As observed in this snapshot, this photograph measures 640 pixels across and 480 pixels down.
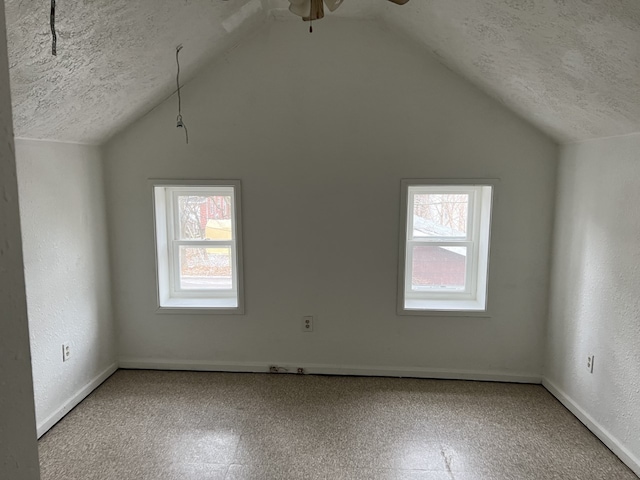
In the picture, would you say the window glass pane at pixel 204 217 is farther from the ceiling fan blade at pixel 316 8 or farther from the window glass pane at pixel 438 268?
the ceiling fan blade at pixel 316 8

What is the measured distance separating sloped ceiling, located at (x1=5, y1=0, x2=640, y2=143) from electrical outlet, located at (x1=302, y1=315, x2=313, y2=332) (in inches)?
76.7

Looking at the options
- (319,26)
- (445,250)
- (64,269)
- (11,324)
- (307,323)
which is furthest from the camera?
(445,250)

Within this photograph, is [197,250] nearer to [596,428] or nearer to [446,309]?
[446,309]

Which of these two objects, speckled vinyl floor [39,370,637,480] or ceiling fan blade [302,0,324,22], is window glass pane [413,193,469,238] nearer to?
speckled vinyl floor [39,370,637,480]

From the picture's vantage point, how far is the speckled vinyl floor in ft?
6.92

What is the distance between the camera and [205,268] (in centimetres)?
335

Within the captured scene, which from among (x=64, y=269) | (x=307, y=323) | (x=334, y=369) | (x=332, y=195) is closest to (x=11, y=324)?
(x=64, y=269)

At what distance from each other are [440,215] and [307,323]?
4.51 ft

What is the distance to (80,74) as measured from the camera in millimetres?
1950

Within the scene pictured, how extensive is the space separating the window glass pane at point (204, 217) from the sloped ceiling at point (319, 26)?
773mm

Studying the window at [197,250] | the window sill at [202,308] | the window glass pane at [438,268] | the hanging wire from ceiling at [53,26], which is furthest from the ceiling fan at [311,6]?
the window sill at [202,308]

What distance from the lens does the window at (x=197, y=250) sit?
3.13 m

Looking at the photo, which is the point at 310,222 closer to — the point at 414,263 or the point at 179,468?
the point at 414,263

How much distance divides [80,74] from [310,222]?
1658 mm
